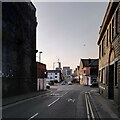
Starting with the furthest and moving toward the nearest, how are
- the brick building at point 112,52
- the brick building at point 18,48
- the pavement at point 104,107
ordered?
the brick building at point 18,48 < the brick building at point 112,52 < the pavement at point 104,107

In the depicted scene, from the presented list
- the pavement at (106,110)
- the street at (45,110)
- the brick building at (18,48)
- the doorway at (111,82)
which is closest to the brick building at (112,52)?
the doorway at (111,82)

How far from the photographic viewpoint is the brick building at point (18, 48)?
3166 cm

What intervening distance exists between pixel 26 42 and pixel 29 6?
5.86 metres

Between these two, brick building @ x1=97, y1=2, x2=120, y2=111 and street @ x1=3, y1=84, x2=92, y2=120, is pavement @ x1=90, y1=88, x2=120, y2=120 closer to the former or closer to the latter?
brick building @ x1=97, y1=2, x2=120, y2=111

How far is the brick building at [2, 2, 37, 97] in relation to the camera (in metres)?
31.7

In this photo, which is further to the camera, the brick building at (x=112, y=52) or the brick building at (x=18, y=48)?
the brick building at (x=18, y=48)

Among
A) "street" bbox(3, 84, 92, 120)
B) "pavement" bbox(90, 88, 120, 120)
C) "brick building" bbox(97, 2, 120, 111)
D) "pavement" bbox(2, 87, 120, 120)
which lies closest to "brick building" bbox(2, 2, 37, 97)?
"pavement" bbox(2, 87, 120, 120)

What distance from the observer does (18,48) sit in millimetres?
37562

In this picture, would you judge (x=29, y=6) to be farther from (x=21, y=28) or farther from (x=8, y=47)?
(x=8, y=47)

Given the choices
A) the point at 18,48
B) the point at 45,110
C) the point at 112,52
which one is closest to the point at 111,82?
the point at 112,52

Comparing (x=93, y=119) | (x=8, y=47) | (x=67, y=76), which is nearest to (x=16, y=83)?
(x=8, y=47)

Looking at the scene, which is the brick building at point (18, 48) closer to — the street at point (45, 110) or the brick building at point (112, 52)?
the street at point (45, 110)

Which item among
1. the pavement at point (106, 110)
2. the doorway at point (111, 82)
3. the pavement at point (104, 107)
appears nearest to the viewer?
the pavement at point (106, 110)

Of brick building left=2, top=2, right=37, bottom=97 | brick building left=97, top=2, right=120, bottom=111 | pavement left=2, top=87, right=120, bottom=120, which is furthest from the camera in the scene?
brick building left=2, top=2, right=37, bottom=97
